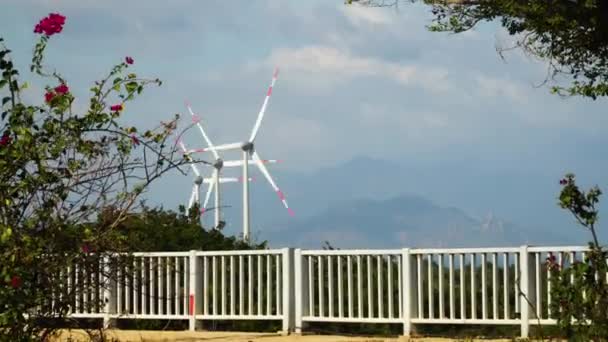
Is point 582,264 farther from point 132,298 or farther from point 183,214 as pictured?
point 183,214

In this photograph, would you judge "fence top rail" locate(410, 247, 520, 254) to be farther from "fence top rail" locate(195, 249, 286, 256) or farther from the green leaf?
the green leaf

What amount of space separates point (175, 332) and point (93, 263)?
6.31 metres

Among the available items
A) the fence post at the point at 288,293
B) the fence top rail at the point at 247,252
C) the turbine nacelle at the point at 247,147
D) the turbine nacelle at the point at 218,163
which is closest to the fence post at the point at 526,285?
the fence post at the point at 288,293

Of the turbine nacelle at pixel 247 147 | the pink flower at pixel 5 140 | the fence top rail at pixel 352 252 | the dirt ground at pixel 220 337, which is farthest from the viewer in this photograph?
the turbine nacelle at pixel 247 147

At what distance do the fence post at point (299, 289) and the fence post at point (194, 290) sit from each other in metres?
1.69

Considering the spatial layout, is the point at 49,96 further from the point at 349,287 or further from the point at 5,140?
the point at 349,287

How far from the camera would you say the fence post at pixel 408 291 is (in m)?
13.9

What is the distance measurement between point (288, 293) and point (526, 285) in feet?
10.5

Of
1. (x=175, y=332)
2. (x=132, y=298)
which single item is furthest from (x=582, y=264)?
(x=132, y=298)

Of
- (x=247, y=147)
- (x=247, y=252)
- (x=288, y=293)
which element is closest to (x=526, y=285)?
(x=288, y=293)

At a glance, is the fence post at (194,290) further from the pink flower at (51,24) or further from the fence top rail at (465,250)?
the pink flower at (51,24)

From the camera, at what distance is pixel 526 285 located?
520 inches

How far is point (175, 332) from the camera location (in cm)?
1537

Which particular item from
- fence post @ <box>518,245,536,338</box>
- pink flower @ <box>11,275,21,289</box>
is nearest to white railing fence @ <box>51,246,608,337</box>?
fence post @ <box>518,245,536,338</box>
